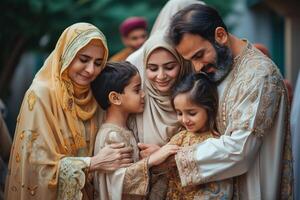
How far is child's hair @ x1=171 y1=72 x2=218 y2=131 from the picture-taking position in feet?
13.6

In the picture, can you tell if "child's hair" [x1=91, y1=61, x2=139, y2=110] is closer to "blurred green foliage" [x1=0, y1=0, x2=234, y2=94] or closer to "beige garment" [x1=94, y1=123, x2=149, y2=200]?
"beige garment" [x1=94, y1=123, x2=149, y2=200]

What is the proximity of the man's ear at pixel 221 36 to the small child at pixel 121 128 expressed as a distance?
1.87ft

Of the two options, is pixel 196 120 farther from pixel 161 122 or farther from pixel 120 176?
pixel 120 176

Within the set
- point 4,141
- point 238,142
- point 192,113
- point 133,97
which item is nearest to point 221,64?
point 192,113

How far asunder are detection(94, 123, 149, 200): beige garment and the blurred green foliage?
6.85 meters

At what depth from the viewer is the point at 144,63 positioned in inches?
177

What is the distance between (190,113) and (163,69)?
0.37 metres

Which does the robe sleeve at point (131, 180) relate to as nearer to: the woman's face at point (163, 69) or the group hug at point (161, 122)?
the group hug at point (161, 122)

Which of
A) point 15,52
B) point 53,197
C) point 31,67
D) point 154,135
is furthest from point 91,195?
point 31,67

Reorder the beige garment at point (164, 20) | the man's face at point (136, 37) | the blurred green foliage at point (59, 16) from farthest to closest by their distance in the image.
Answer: the blurred green foliage at point (59, 16) → the man's face at point (136, 37) → the beige garment at point (164, 20)

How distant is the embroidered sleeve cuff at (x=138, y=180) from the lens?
13.8 feet

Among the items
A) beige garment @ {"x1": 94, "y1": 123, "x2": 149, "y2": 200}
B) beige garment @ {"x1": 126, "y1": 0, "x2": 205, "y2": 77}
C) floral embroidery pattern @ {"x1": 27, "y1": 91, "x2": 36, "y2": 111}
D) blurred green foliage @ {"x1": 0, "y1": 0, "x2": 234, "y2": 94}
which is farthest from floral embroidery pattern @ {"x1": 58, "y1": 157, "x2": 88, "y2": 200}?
blurred green foliage @ {"x1": 0, "y1": 0, "x2": 234, "y2": 94}

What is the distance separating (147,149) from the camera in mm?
4305

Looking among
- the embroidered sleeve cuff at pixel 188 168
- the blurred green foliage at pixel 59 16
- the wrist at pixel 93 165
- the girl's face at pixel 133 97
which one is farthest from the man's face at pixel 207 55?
the blurred green foliage at pixel 59 16
